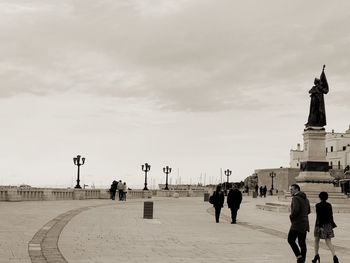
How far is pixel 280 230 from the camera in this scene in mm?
A: 21609

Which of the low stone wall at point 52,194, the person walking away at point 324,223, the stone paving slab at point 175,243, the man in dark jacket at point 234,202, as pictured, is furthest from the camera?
the low stone wall at point 52,194

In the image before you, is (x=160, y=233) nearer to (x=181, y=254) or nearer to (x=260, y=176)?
(x=181, y=254)

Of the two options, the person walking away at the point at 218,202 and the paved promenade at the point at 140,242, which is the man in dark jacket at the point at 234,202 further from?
the paved promenade at the point at 140,242

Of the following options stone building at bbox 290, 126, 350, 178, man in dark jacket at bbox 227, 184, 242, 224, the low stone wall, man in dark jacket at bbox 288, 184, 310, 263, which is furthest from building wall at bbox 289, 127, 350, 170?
man in dark jacket at bbox 288, 184, 310, 263

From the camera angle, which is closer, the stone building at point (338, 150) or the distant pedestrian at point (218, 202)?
the distant pedestrian at point (218, 202)

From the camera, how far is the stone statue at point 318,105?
3991 cm

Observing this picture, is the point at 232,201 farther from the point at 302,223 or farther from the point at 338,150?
the point at 338,150

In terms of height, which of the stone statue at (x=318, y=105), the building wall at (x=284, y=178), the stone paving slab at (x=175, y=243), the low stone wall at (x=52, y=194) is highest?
the stone statue at (x=318, y=105)

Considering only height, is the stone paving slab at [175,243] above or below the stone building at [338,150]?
below

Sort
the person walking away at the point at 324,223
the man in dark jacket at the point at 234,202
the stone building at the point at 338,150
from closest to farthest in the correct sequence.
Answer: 1. the person walking away at the point at 324,223
2. the man in dark jacket at the point at 234,202
3. the stone building at the point at 338,150

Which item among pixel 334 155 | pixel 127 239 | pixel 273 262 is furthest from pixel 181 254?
pixel 334 155

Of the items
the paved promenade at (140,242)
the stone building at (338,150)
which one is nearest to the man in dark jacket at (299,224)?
the paved promenade at (140,242)

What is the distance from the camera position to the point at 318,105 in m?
40.5

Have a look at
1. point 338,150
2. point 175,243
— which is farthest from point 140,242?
point 338,150
